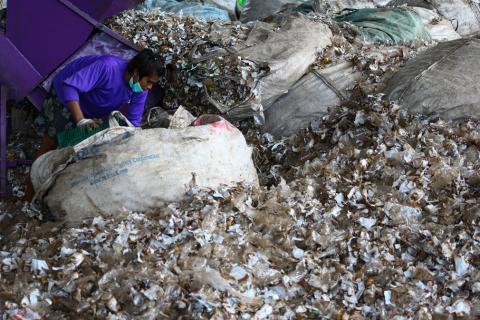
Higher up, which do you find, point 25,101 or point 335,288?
point 25,101

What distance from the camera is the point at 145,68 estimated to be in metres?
3.22

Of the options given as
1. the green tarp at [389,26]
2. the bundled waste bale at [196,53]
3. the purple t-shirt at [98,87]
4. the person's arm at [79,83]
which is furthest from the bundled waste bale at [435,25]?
the person's arm at [79,83]

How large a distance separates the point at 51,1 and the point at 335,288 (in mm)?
2509

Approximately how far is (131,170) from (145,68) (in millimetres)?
779

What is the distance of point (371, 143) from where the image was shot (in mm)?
3129

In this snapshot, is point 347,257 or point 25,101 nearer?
point 347,257

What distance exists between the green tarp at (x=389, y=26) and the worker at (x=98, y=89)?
1.63 meters

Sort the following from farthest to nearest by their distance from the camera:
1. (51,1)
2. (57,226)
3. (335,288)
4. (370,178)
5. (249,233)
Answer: (51,1) < (370,178) < (57,226) < (249,233) < (335,288)

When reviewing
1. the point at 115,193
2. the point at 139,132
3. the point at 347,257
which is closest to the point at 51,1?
the point at 139,132

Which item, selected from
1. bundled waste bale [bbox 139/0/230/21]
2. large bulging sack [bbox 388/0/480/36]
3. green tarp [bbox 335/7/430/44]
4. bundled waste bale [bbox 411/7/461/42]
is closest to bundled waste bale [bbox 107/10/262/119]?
bundled waste bale [bbox 139/0/230/21]

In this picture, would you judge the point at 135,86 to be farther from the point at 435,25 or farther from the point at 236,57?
the point at 435,25

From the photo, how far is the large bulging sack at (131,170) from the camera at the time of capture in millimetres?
2695

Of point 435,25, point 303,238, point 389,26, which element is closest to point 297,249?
point 303,238

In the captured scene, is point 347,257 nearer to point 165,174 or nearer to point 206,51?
point 165,174
